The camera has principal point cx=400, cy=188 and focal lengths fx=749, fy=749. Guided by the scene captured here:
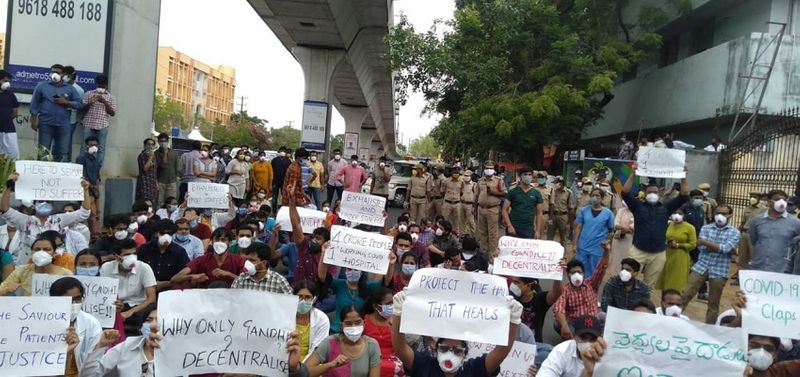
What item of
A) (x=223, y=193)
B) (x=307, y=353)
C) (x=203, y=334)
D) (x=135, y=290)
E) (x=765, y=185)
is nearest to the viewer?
(x=203, y=334)

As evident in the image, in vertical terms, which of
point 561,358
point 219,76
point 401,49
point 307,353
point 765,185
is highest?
point 219,76

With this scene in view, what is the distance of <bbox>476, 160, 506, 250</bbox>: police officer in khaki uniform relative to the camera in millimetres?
Answer: 11967

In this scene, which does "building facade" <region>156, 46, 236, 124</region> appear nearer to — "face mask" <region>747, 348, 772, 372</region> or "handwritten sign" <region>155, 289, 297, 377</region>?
"handwritten sign" <region>155, 289, 297, 377</region>

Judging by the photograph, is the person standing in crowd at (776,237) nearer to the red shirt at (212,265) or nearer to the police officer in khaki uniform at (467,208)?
the red shirt at (212,265)

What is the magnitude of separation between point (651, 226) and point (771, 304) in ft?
12.6

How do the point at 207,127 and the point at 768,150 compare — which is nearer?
the point at 768,150

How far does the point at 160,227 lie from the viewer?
7.84 m

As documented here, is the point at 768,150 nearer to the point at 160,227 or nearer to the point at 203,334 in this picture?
the point at 160,227

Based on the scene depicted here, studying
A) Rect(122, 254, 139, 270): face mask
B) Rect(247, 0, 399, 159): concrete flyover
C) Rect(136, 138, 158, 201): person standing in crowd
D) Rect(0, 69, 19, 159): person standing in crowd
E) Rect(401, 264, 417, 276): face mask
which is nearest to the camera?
Rect(122, 254, 139, 270): face mask

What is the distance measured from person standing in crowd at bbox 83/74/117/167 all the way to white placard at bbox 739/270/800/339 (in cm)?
950

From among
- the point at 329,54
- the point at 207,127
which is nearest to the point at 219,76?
the point at 207,127

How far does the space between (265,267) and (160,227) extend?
1.49 meters

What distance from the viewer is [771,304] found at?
16.7 feet

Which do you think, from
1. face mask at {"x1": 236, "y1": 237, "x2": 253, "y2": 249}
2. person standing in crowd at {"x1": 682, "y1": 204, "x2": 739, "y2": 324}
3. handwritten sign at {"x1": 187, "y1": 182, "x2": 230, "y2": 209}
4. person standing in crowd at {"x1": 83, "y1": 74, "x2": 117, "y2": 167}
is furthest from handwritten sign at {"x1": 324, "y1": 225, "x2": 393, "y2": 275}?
person standing in crowd at {"x1": 83, "y1": 74, "x2": 117, "y2": 167}
